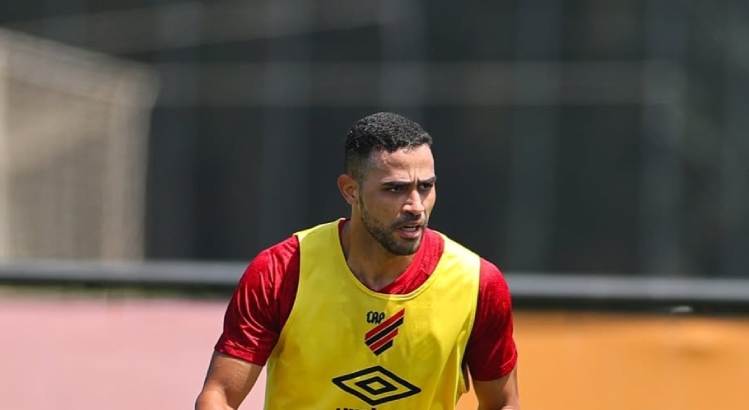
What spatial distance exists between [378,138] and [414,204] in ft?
0.72

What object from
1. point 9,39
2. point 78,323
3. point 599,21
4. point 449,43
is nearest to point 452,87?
point 449,43

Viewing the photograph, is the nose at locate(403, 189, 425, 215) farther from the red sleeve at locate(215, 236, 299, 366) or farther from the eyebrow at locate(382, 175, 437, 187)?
the red sleeve at locate(215, 236, 299, 366)

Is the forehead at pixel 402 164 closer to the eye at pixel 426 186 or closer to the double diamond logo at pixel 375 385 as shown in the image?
the eye at pixel 426 186

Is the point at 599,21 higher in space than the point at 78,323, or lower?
higher

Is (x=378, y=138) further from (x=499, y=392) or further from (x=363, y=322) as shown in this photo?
(x=499, y=392)

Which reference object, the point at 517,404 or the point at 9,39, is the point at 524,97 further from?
the point at 517,404

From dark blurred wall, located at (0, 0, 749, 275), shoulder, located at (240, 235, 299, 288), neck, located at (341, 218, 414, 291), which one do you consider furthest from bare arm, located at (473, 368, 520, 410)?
dark blurred wall, located at (0, 0, 749, 275)

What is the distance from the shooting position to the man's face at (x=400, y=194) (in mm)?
4336

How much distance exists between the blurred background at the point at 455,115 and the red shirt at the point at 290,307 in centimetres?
1195

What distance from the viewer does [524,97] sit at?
714 inches

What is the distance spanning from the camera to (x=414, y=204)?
4.32 metres

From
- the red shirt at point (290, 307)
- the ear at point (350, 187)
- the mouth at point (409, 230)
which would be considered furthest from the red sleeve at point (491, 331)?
→ the ear at point (350, 187)

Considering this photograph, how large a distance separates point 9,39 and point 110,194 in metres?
3.19

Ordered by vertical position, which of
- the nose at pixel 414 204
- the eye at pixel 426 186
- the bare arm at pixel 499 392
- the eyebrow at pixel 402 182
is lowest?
the bare arm at pixel 499 392
